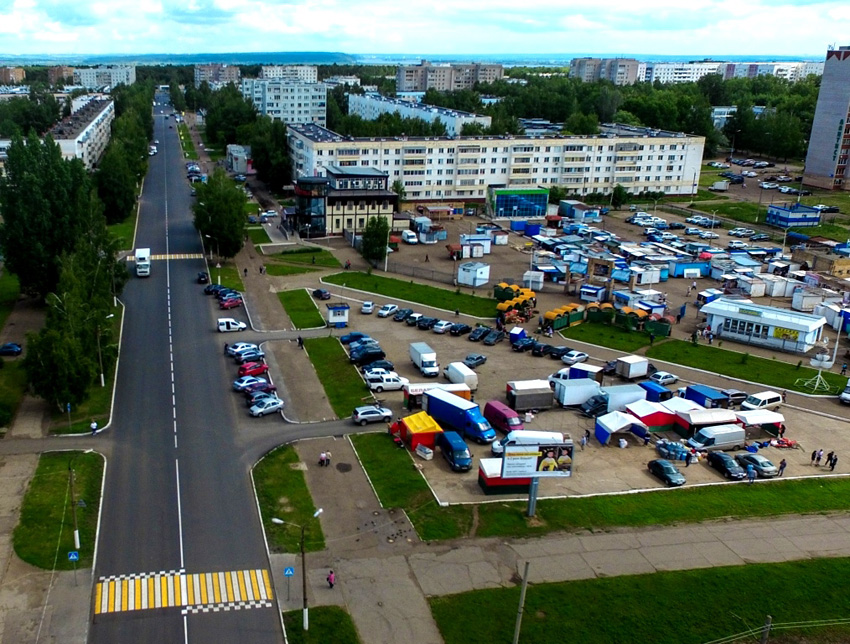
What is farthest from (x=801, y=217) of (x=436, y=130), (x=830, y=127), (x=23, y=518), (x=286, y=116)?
(x=286, y=116)

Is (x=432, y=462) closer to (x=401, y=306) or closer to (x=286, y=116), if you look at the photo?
(x=401, y=306)

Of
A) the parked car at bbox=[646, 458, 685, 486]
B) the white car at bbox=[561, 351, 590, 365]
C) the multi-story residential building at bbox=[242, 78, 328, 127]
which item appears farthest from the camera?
the multi-story residential building at bbox=[242, 78, 328, 127]

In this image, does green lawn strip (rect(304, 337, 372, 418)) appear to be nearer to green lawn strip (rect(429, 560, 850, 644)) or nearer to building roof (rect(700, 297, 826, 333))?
green lawn strip (rect(429, 560, 850, 644))

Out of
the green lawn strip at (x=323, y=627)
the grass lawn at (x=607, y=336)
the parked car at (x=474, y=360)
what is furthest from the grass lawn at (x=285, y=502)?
the grass lawn at (x=607, y=336)

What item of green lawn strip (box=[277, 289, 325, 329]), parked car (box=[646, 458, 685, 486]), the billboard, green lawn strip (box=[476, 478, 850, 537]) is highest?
the billboard

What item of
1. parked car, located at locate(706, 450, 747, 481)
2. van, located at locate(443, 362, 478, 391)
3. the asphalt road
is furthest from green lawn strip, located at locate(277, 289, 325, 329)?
parked car, located at locate(706, 450, 747, 481)

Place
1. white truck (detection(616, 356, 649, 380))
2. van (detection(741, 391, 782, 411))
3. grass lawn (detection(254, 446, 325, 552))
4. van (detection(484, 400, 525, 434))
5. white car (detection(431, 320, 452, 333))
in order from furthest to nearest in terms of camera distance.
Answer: white car (detection(431, 320, 452, 333)) < white truck (detection(616, 356, 649, 380)) < van (detection(741, 391, 782, 411)) < van (detection(484, 400, 525, 434)) < grass lawn (detection(254, 446, 325, 552))

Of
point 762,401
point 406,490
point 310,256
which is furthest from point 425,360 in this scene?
point 310,256

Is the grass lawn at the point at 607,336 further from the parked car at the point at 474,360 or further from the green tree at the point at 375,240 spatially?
the green tree at the point at 375,240

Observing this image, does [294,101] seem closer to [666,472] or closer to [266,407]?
[266,407]
